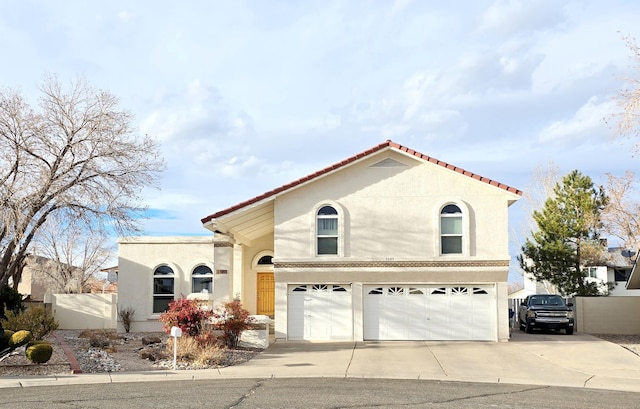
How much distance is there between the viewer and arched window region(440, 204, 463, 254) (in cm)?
2447

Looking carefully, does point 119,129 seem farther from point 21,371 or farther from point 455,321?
point 455,321

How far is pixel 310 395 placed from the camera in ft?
44.0

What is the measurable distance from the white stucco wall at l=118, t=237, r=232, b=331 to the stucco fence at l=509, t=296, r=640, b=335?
16327 mm

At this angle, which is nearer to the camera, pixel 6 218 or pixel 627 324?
pixel 6 218

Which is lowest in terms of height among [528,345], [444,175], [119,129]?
[528,345]

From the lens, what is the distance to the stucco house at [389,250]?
956 inches

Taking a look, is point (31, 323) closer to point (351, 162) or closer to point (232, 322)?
point (232, 322)

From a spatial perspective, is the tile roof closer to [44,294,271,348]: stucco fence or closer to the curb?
the curb

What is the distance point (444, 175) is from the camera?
24.6m

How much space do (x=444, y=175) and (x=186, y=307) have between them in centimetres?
982

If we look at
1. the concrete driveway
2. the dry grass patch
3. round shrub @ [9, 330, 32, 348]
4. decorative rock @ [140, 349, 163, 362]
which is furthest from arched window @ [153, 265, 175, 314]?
round shrub @ [9, 330, 32, 348]

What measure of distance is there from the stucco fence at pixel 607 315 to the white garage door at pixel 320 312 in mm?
12518

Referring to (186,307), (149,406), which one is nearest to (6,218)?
(186,307)

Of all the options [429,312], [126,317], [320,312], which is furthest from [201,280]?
[429,312]
